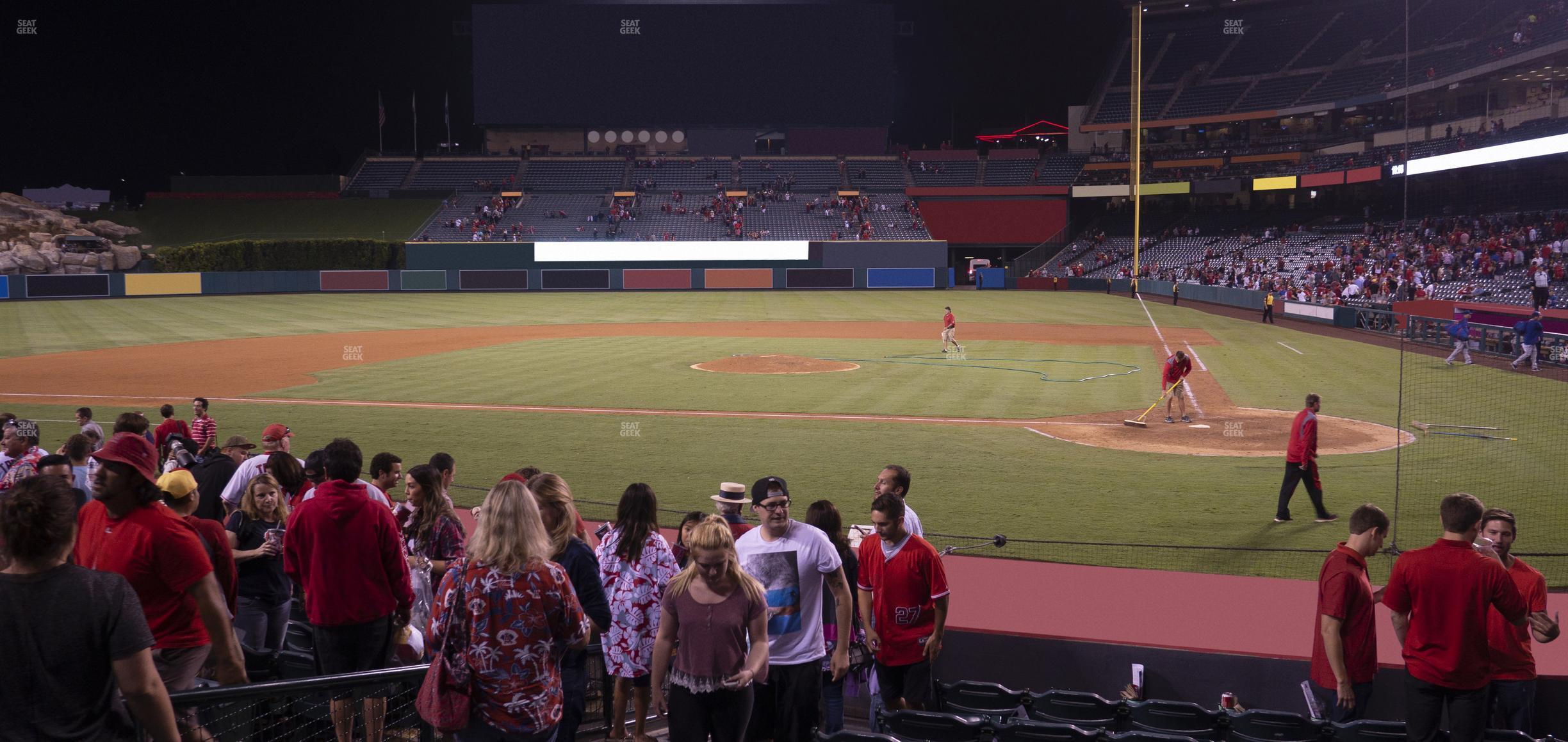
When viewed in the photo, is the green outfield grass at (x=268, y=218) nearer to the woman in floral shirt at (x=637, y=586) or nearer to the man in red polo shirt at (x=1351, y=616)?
the woman in floral shirt at (x=637, y=586)

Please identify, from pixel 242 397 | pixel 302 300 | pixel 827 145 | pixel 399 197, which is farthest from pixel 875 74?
pixel 242 397

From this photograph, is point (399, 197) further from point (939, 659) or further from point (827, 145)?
point (939, 659)

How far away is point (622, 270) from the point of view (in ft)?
230

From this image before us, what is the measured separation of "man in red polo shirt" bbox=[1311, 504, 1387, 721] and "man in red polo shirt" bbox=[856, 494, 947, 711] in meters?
2.33

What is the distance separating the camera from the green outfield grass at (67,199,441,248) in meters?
73.9

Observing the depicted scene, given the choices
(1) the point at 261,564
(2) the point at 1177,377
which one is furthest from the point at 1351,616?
(2) the point at 1177,377

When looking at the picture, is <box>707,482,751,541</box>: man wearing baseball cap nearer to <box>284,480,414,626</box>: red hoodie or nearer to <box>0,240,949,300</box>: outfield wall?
<box>284,480,414,626</box>: red hoodie

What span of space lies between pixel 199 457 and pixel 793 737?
→ 924 centimetres

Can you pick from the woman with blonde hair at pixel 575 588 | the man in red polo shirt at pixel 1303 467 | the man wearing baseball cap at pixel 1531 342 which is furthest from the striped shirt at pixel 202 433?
the man wearing baseball cap at pixel 1531 342

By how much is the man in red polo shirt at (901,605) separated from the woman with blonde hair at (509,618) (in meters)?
2.60

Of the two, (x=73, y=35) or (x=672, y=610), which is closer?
(x=672, y=610)

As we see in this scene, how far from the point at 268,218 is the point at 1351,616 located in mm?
82312

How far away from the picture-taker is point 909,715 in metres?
6.09

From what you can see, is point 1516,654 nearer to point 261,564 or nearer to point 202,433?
point 261,564
